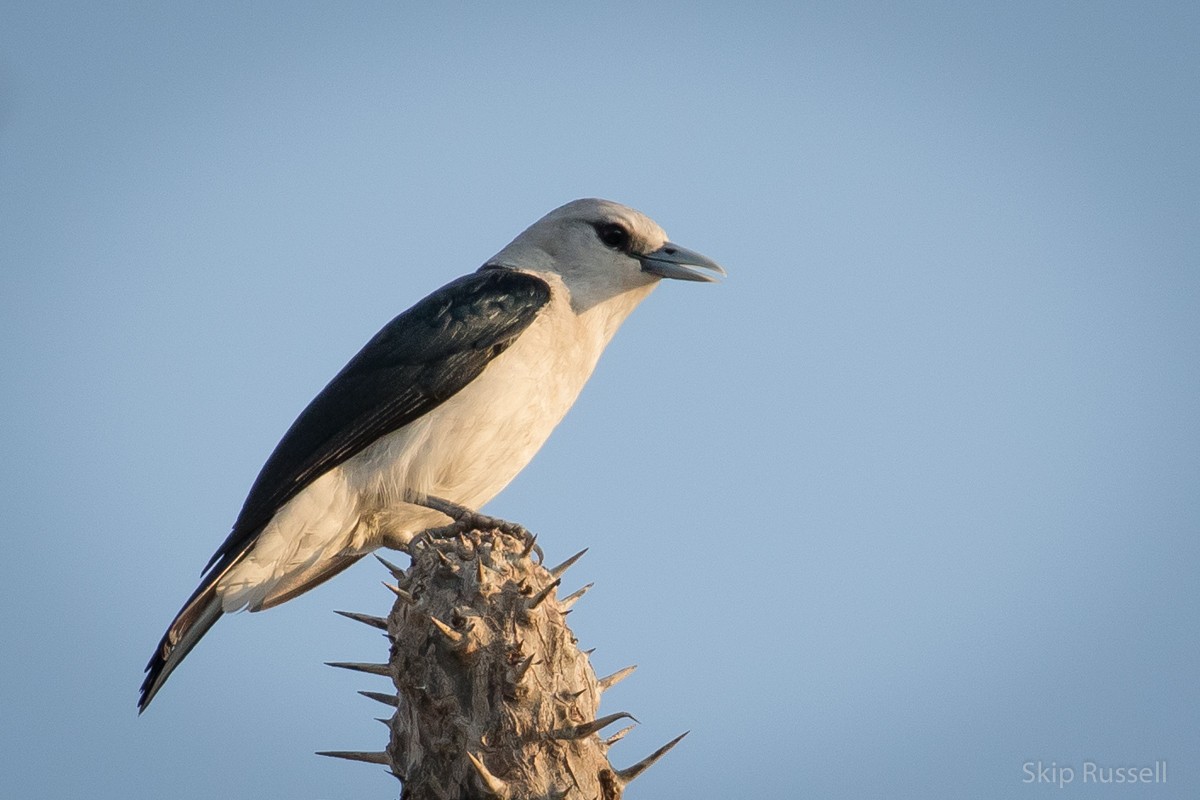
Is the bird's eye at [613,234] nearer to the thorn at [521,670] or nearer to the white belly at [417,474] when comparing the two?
the white belly at [417,474]

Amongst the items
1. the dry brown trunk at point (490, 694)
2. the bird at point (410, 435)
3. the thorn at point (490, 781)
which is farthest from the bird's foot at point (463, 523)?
the thorn at point (490, 781)

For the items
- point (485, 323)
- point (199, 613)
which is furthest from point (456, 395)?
point (199, 613)

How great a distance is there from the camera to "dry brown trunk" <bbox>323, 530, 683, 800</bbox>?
12.9ft

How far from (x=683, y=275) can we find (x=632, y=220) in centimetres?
47

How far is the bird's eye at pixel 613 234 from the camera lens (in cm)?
781

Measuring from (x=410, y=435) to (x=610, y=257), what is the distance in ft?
6.16

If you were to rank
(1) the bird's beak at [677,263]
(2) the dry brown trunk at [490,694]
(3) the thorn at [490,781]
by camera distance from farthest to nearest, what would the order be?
(1) the bird's beak at [677,263] < (2) the dry brown trunk at [490,694] < (3) the thorn at [490,781]

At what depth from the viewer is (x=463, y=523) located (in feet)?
19.5

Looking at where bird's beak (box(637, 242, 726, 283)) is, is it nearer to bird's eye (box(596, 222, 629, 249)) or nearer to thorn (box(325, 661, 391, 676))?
bird's eye (box(596, 222, 629, 249))

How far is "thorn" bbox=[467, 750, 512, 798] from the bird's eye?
4476 mm

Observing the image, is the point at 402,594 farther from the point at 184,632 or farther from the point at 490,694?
the point at 184,632

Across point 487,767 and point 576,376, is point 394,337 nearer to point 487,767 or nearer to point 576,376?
point 576,376

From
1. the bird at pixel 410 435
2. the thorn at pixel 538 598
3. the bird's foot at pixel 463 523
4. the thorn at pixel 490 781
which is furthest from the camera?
the bird at pixel 410 435

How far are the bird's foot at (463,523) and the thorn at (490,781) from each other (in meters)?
0.99
